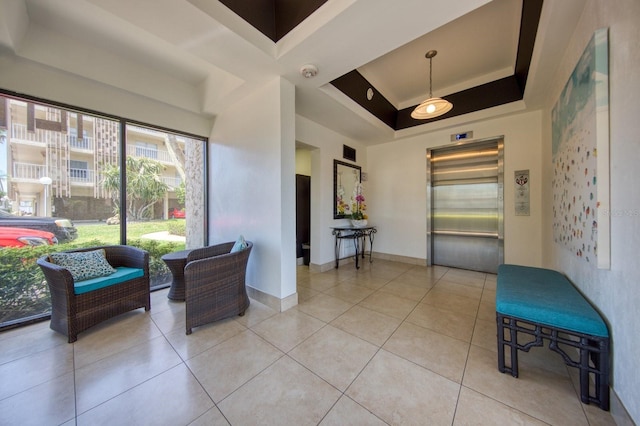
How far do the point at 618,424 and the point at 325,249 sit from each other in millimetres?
3263

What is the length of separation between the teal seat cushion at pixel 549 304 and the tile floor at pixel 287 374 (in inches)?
17.9

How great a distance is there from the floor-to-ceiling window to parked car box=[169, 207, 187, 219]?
16mm

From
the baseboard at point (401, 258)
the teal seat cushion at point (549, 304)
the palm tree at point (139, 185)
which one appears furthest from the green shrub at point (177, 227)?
the teal seat cushion at point (549, 304)

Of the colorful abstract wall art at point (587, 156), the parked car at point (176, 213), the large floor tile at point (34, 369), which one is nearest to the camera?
the colorful abstract wall art at point (587, 156)

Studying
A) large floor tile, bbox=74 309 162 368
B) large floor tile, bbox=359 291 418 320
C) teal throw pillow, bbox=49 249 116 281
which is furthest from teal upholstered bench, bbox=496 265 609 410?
teal throw pillow, bbox=49 249 116 281

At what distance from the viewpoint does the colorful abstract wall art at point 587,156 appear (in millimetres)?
1286

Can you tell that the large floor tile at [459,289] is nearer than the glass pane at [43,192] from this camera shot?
No

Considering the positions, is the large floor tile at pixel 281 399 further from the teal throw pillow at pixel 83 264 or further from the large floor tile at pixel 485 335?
the teal throw pillow at pixel 83 264

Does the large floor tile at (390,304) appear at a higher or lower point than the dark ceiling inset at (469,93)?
lower

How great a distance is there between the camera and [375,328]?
2.10m

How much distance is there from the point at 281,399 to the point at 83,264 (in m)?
2.44

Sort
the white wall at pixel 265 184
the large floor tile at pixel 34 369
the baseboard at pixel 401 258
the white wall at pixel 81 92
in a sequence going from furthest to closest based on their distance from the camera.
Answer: the baseboard at pixel 401 258 → the white wall at pixel 265 184 → the white wall at pixel 81 92 → the large floor tile at pixel 34 369

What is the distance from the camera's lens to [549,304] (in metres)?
1.46

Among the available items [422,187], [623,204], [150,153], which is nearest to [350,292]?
[623,204]
